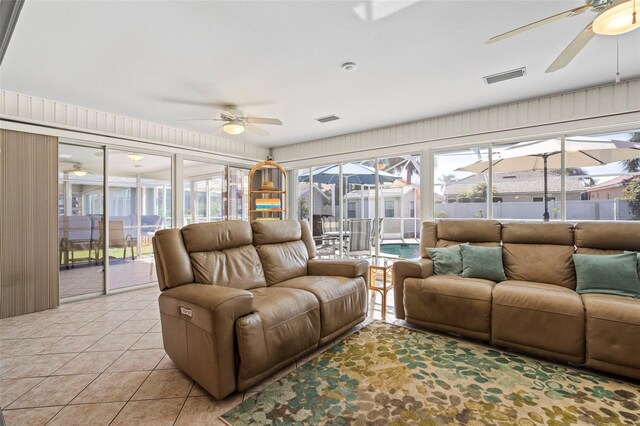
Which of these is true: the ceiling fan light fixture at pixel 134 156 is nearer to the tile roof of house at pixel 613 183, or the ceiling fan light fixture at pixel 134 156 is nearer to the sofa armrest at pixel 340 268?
the sofa armrest at pixel 340 268

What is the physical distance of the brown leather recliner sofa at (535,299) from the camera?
6.87 feet

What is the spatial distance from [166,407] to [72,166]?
12.2 feet

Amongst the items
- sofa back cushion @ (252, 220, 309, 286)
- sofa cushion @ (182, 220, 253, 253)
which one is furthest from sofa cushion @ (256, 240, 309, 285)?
sofa cushion @ (182, 220, 253, 253)

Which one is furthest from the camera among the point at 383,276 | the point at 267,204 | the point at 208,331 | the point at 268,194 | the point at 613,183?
the point at 268,194

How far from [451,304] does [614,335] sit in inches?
42.5

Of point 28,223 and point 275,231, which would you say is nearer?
point 275,231

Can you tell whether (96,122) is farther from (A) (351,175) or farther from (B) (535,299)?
(B) (535,299)

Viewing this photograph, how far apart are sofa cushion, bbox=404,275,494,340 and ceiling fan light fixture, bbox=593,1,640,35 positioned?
6.56 ft

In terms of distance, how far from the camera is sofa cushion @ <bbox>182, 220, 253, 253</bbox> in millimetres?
2426

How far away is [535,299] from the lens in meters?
2.38

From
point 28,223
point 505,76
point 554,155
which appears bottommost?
point 28,223

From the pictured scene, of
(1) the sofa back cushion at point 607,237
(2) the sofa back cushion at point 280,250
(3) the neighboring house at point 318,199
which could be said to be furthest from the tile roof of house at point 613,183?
(3) the neighboring house at point 318,199

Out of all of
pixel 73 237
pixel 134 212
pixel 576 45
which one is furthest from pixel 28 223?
pixel 576 45

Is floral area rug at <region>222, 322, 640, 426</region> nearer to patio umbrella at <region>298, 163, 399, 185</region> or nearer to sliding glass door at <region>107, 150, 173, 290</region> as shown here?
patio umbrella at <region>298, 163, 399, 185</region>
